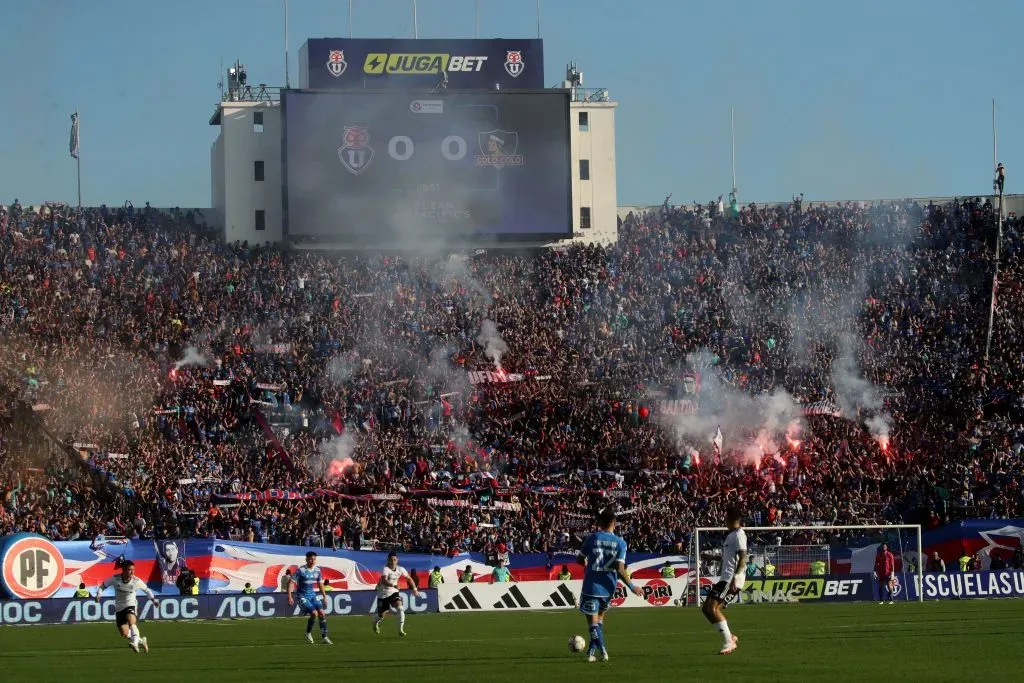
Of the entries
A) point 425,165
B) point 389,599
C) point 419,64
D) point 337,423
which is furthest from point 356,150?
point 389,599

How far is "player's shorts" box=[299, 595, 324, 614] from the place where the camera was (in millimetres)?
27562

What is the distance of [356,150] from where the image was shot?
66.5 m

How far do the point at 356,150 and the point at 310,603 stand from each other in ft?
136

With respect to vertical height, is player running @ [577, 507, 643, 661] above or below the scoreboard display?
below

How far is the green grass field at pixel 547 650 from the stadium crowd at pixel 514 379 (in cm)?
1238

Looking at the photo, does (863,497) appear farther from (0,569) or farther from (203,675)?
(203,675)

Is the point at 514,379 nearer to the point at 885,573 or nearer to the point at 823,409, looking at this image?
the point at 823,409

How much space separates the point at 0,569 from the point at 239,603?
6.41m

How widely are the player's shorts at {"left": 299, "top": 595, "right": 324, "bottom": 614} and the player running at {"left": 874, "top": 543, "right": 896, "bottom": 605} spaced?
19.4 m

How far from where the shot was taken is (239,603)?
3691 centimetres

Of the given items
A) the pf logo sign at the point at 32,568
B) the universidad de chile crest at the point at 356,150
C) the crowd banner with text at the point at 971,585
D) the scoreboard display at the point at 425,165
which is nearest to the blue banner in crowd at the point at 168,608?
→ the pf logo sign at the point at 32,568

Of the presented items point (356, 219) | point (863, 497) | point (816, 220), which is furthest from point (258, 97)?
point (863, 497)

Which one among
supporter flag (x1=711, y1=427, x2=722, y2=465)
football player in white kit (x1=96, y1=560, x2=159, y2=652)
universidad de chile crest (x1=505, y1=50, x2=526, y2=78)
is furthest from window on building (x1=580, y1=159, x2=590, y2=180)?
football player in white kit (x1=96, y1=560, x2=159, y2=652)

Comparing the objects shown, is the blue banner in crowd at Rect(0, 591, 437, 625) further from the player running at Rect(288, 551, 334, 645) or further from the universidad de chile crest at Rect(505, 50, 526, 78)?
the universidad de chile crest at Rect(505, 50, 526, 78)
